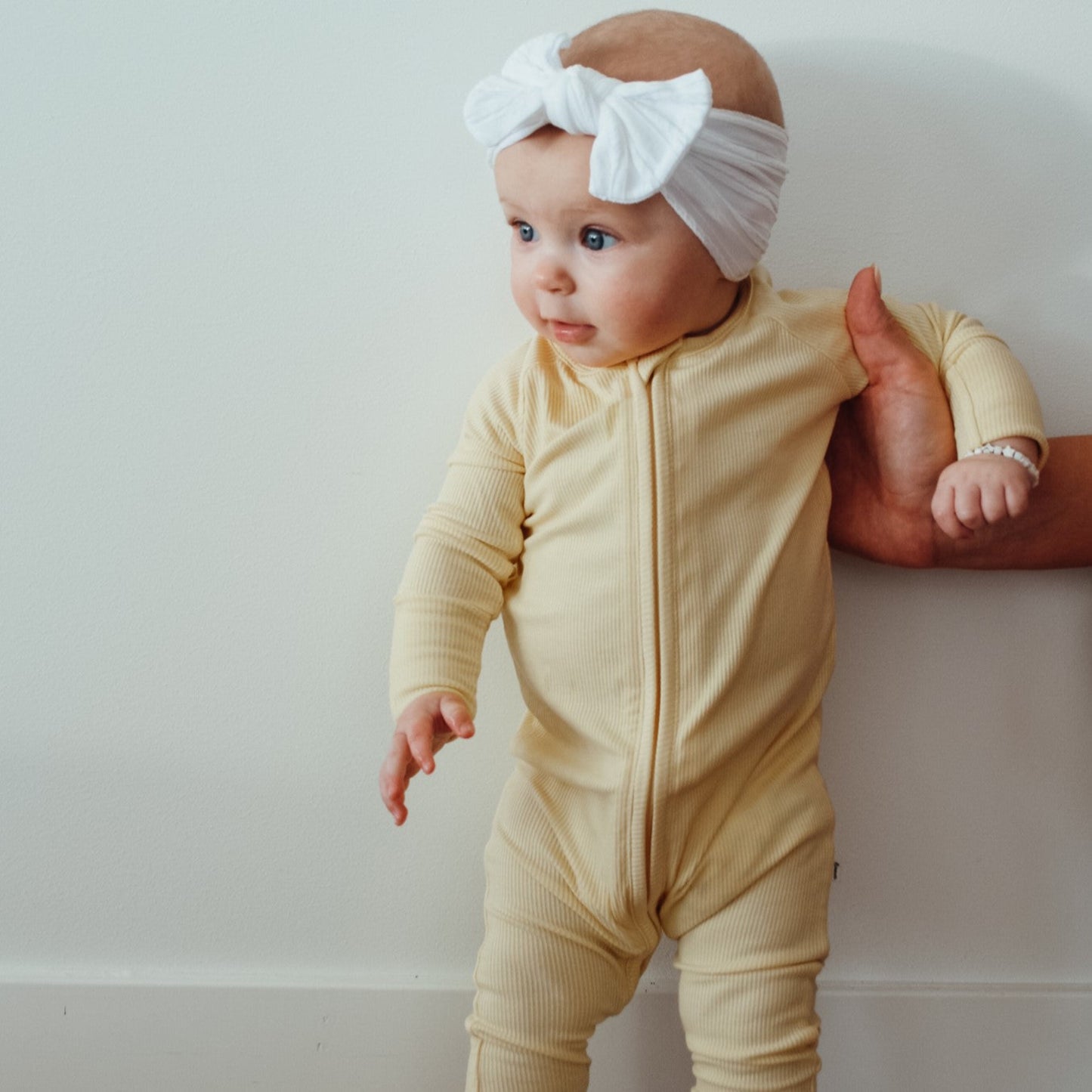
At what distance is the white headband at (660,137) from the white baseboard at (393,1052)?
0.73 metres

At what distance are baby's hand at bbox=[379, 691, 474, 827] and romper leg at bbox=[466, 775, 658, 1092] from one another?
14 cm

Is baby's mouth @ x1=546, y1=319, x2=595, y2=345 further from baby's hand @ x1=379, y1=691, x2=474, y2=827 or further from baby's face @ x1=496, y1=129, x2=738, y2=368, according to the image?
baby's hand @ x1=379, y1=691, x2=474, y2=827

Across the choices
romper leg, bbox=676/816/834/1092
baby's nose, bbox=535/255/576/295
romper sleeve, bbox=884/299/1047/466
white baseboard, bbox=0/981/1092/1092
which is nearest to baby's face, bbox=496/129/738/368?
baby's nose, bbox=535/255/576/295

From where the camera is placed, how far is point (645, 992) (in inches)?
46.8

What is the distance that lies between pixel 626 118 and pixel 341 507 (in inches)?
18.8

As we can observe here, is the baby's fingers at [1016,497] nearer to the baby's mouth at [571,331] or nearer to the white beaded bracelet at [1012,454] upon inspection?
the white beaded bracelet at [1012,454]

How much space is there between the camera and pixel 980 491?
0.98 meters

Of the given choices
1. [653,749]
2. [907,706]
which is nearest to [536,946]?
[653,749]

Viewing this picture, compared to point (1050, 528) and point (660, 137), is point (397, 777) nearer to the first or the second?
point (660, 137)

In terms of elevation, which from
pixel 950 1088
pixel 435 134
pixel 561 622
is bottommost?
pixel 950 1088

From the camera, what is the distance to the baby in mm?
967

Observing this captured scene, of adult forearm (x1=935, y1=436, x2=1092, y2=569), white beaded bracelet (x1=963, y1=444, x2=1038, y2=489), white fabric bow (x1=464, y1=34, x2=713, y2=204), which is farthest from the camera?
adult forearm (x1=935, y1=436, x2=1092, y2=569)

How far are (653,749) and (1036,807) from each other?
449 mm

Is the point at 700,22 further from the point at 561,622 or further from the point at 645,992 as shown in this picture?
the point at 645,992
